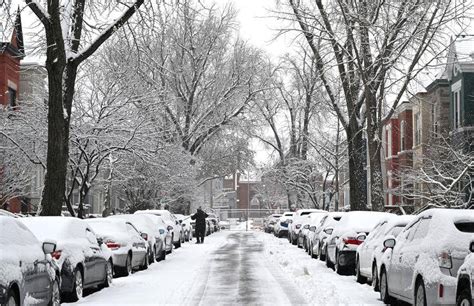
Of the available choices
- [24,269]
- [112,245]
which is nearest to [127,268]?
[112,245]

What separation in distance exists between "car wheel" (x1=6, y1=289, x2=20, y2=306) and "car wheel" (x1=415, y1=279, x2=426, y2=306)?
526 cm

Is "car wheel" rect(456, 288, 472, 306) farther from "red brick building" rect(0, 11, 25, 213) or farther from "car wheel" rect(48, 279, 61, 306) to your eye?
"red brick building" rect(0, 11, 25, 213)

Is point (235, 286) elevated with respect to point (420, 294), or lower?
lower

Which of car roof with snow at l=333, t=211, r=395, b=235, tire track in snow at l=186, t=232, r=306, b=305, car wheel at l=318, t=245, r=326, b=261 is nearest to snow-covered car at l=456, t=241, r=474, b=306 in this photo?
tire track in snow at l=186, t=232, r=306, b=305

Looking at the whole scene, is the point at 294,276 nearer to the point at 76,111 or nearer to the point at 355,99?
the point at 355,99

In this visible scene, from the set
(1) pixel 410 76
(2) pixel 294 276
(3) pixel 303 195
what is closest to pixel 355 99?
(1) pixel 410 76

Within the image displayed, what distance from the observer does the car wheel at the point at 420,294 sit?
10492 millimetres

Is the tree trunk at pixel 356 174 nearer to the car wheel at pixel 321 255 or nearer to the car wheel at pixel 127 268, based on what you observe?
the car wheel at pixel 321 255

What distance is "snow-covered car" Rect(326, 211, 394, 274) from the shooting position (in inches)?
742

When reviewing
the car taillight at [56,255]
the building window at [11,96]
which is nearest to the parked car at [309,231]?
the car taillight at [56,255]

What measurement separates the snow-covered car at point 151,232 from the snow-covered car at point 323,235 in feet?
16.2

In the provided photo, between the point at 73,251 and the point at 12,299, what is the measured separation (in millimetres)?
4458

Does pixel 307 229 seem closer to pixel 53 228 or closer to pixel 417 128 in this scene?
pixel 53 228

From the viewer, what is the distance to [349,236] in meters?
19.0
